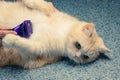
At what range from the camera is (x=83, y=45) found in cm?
141

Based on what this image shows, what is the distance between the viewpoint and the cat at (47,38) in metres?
1.37

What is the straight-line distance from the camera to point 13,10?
1.46 m

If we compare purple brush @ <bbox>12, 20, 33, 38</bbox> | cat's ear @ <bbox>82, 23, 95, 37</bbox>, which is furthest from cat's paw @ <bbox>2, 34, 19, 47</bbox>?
cat's ear @ <bbox>82, 23, 95, 37</bbox>

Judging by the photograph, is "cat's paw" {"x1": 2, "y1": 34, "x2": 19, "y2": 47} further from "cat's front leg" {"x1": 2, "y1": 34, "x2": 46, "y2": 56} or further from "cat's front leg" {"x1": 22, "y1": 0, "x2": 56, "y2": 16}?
"cat's front leg" {"x1": 22, "y1": 0, "x2": 56, "y2": 16}

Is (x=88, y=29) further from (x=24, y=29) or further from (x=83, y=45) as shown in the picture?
(x=24, y=29)

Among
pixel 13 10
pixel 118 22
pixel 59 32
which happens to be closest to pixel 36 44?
pixel 59 32

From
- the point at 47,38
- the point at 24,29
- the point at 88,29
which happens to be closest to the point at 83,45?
the point at 88,29

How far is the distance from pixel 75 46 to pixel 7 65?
15.0 inches

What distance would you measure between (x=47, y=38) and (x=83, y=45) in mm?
195

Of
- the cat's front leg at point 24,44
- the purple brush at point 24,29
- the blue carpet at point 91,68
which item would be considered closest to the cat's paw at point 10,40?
the cat's front leg at point 24,44

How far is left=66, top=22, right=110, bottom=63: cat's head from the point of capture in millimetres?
1406

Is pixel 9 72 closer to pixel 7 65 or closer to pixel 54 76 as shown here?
pixel 7 65

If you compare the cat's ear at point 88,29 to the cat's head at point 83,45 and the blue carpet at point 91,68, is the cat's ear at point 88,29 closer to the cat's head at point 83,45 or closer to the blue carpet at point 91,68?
the cat's head at point 83,45

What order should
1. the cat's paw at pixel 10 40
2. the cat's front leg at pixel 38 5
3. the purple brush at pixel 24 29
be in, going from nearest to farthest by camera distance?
the cat's paw at pixel 10 40 → the purple brush at pixel 24 29 → the cat's front leg at pixel 38 5
